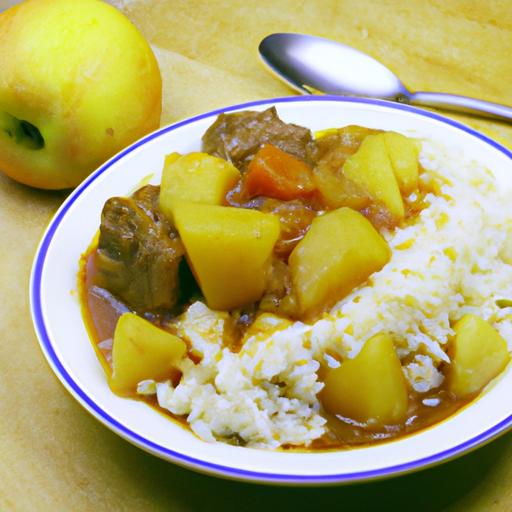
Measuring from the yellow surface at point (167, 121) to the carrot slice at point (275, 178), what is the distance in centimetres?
85

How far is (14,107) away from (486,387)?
1962 mm

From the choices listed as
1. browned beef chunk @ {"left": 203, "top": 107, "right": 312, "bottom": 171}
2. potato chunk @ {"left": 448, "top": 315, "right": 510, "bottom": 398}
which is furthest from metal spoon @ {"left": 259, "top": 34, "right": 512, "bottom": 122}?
potato chunk @ {"left": 448, "top": 315, "right": 510, "bottom": 398}

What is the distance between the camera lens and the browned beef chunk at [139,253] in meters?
2.16

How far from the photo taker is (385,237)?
2.25 metres

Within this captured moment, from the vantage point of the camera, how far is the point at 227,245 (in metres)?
2.04

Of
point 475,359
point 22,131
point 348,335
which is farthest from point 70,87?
point 475,359

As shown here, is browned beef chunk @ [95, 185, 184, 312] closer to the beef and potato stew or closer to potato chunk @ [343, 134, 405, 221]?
the beef and potato stew

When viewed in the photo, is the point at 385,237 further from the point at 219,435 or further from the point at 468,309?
the point at 219,435

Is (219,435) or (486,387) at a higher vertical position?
(486,387)

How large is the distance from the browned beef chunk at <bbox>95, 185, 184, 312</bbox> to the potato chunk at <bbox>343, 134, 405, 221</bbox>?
0.60 metres

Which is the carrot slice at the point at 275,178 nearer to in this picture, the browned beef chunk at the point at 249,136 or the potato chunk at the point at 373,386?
the browned beef chunk at the point at 249,136

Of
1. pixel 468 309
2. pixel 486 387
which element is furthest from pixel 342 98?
pixel 486 387

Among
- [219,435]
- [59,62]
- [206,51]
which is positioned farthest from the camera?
[206,51]

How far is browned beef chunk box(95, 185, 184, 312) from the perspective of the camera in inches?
85.0
